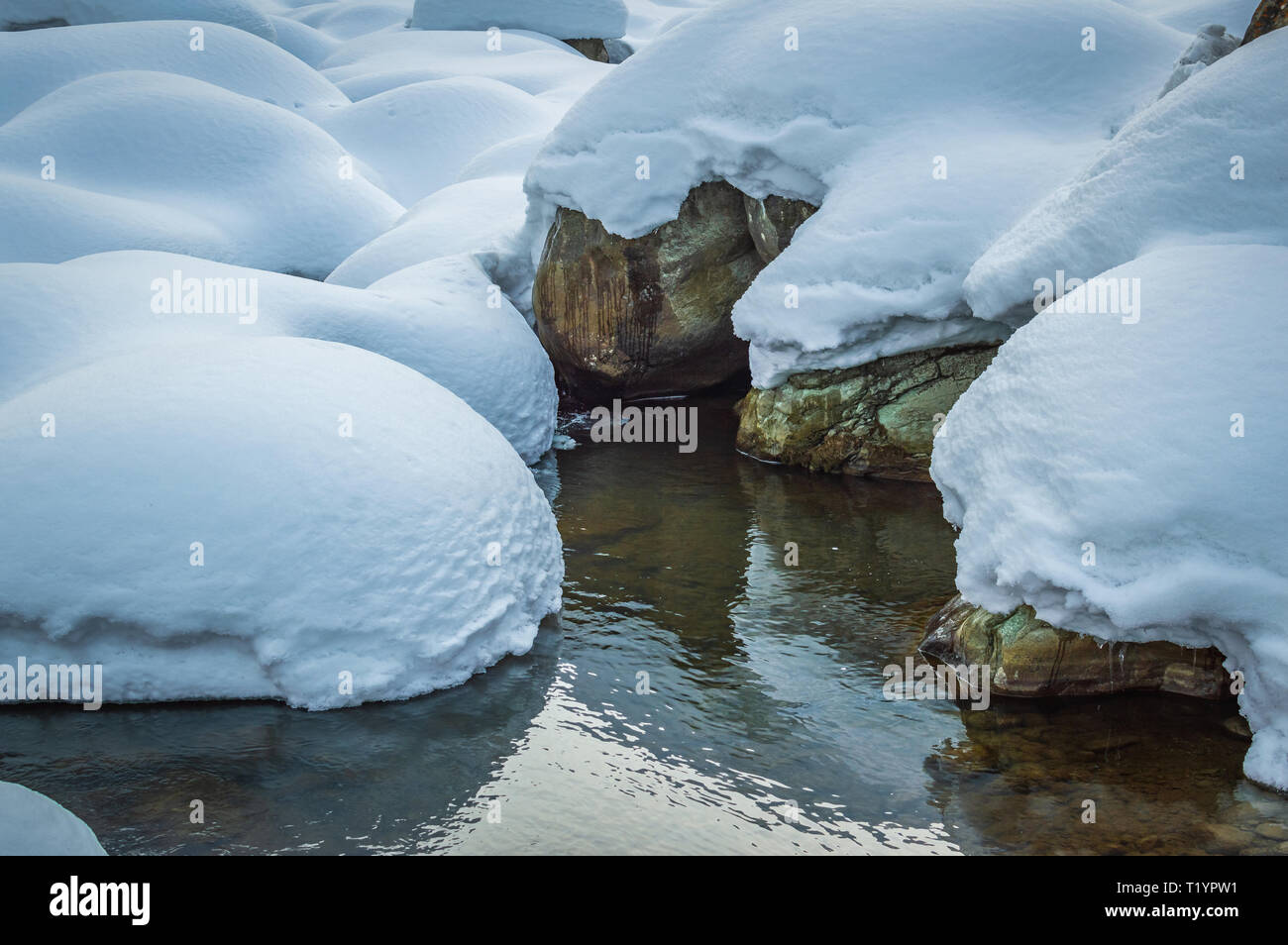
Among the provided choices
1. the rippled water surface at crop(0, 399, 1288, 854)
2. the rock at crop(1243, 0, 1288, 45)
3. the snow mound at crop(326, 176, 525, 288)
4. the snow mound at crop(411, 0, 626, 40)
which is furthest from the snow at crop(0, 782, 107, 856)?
the snow mound at crop(411, 0, 626, 40)

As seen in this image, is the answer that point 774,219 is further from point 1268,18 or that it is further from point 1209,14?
point 1209,14

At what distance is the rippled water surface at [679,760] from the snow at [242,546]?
0.56 feet

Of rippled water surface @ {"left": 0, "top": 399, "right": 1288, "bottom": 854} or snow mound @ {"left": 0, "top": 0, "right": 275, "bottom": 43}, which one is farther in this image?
snow mound @ {"left": 0, "top": 0, "right": 275, "bottom": 43}

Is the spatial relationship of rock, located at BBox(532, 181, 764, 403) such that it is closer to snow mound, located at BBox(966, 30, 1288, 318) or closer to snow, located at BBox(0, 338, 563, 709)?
snow mound, located at BBox(966, 30, 1288, 318)

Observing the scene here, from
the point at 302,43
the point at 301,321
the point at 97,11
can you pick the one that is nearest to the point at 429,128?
the point at 97,11

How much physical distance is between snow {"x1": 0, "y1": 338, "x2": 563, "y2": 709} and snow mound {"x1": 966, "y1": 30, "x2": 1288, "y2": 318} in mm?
3048

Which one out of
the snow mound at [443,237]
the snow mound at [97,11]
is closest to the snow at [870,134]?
the snow mound at [443,237]

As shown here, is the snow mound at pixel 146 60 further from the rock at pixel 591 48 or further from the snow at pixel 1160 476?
the snow at pixel 1160 476

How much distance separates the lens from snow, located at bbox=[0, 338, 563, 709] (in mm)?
3889

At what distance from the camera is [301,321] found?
6.46 m

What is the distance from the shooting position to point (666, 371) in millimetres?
8383

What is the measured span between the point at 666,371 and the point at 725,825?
5460 millimetres
